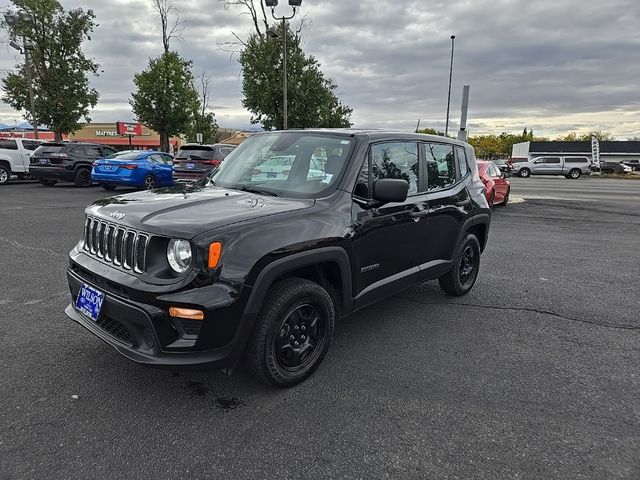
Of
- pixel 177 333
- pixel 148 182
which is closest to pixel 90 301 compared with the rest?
pixel 177 333

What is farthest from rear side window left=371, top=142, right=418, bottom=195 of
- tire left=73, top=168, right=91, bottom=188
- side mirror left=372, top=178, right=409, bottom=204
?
Result: tire left=73, top=168, right=91, bottom=188

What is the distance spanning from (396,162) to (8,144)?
18.7 metres

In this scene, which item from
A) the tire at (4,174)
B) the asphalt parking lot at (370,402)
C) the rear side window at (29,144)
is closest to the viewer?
the asphalt parking lot at (370,402)

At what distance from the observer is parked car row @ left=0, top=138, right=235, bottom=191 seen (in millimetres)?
13965

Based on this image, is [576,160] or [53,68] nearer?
[53,68]

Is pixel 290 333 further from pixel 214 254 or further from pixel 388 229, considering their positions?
pixel 388 229

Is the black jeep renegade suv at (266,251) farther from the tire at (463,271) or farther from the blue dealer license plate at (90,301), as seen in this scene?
A: the tire at (463,271)

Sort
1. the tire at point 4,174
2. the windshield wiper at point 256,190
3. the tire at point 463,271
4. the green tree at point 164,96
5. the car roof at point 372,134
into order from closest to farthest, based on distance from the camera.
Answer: the windshield wiper at point 256,190 → the car roof at point 372,134 → the tire at point 463,271 → the tire at point 4,174 → the green tree at point 164,96

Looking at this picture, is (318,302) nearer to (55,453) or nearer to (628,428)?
(55,453)

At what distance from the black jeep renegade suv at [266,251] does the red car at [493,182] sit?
24.6 feet

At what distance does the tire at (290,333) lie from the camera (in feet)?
9.16

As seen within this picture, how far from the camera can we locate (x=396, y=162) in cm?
390

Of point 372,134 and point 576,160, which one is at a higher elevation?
point 576,160

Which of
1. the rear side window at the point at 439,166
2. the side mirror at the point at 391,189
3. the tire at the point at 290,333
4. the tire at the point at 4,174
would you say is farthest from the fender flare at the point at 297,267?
the tire at the point at 4,174
